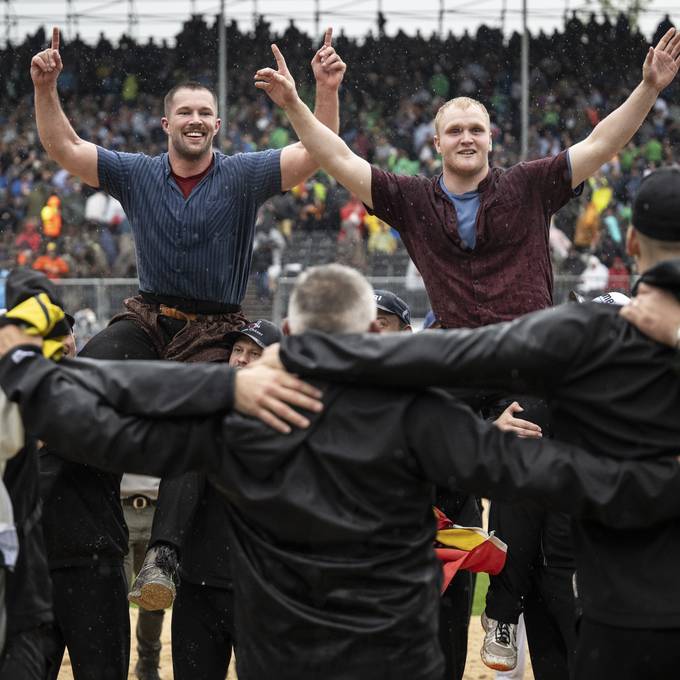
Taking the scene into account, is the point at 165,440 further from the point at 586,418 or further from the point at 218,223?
the point at 218,223

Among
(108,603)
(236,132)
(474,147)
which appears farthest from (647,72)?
(236,132)

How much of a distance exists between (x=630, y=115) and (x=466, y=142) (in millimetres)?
723

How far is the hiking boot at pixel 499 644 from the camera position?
552 centimetres

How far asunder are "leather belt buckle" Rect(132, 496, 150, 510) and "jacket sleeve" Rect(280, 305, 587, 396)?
3.10 meters

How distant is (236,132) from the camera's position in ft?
79.0

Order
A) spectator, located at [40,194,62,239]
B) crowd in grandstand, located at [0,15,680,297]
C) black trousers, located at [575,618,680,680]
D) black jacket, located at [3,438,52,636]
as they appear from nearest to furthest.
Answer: black trousers, located at [575,618,680,680] < black jacket, located at [3,438,52,636] < crowd in grandstand, located at [0,15,680,297] < spectator, located at [40,194,62,239]

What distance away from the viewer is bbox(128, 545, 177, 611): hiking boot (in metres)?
4.77

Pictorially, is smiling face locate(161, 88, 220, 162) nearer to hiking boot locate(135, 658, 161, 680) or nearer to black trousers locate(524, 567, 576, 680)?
black trousers locate(524, 567, 576, 680)

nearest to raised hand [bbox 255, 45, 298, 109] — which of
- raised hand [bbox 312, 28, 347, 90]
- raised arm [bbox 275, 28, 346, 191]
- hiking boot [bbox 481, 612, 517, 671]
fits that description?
raised arm [bbox 275, 28, 346, 191]

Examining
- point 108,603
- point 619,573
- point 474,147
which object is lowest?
point 108,603

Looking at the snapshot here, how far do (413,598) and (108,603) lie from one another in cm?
191

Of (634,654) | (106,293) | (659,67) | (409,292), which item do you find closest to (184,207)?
(659,67)

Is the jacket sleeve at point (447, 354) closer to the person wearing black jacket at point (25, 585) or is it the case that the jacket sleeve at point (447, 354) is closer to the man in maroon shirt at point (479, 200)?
the person wearing black jacket at point (25, 585)

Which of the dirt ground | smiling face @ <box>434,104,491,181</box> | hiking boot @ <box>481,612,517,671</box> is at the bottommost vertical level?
the dirt ground
